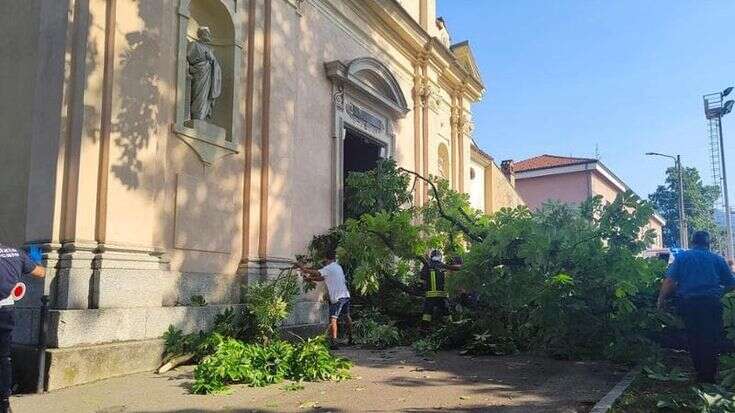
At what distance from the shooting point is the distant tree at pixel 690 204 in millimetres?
55719

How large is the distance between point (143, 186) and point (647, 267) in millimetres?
6502

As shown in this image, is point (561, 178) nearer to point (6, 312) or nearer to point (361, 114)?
point (361, 114)

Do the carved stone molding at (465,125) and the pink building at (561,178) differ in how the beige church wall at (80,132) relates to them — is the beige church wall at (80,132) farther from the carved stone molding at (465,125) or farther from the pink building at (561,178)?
the pink building at (561,178)

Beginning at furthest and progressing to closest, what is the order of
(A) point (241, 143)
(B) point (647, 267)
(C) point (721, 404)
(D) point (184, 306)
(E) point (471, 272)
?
(A) point (241, 143), (E) point (471, 272), (D) point (184, 306), (B) point (647, 267), (C) point (721, 404)

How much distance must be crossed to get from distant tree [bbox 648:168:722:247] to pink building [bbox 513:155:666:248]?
1844cm

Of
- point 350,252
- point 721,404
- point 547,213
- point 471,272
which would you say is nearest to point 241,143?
point 350,252

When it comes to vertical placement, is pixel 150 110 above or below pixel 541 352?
above

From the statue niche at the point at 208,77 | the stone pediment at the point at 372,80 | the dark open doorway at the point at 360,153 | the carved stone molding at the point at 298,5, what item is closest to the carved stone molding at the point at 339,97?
the stone pediment at the point at 372,80

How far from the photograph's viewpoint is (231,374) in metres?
6.76

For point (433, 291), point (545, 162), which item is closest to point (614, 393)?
point (433, 291)

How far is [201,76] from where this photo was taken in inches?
376

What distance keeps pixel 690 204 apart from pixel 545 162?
83.8ft

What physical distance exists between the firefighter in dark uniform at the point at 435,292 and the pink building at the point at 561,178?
27038 millimetres

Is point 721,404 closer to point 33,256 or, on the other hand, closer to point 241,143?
point 33,256
